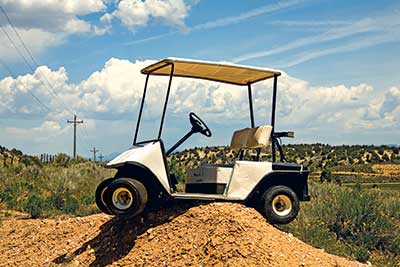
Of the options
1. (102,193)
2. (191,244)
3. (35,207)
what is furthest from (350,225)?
(35,207)

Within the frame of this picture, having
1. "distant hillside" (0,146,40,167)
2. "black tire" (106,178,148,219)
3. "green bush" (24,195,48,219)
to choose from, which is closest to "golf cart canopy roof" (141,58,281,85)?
"black tire" (106,178,148,219)

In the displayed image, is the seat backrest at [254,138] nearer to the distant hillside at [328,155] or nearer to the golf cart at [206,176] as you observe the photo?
the golf cart at [206,176]

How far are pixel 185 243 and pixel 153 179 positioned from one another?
1130 millimetres

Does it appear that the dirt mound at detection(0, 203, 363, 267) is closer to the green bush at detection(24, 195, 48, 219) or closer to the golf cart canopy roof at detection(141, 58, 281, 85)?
the golf cart canopy roof at detection(141, 58, 281, 85)

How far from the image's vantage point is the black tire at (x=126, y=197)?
9.05 m

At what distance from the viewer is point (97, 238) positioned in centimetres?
1027

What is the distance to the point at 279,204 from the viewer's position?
Answer: 9.97 m

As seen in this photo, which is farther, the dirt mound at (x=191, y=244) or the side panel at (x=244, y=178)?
the side panel at (x=244, y=178)

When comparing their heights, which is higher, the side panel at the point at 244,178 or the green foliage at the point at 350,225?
the side panel at the point at 244,178

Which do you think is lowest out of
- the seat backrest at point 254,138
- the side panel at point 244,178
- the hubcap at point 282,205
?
the hubcap at point 282,205

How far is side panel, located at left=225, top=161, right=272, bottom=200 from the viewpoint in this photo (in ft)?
31.9

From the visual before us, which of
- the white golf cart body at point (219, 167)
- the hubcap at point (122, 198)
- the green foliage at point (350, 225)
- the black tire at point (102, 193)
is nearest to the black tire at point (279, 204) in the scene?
the white golf cart body at point (219, 167)

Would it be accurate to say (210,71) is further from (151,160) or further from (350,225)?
(350,225)

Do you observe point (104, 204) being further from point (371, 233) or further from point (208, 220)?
point (371, 233)
